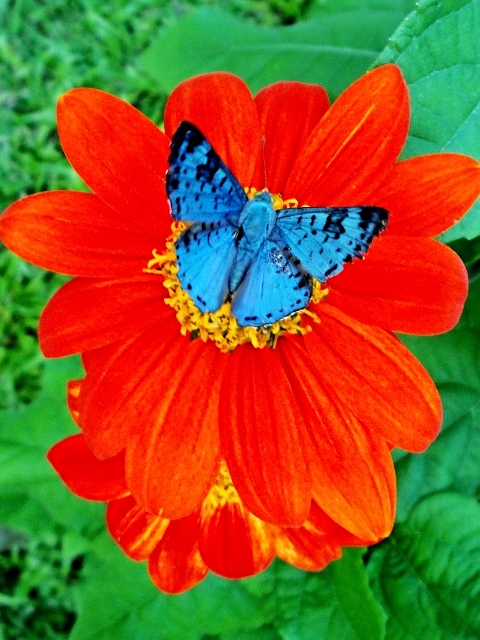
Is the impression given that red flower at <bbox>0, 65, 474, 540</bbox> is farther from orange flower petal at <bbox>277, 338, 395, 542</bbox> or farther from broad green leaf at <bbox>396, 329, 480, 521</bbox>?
broad green leaf at <bbox>396, 329, 480, 521</bbox>

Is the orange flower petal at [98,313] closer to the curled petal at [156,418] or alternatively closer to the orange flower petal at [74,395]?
the curled petal at [156,418]

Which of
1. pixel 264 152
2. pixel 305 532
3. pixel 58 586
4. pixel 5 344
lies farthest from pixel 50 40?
pixel 305 532

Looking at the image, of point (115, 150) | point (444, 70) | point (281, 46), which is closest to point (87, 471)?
point (115, 150)

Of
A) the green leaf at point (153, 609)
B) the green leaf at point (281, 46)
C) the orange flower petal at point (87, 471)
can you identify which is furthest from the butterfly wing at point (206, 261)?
the green leaf at point (281, 46)

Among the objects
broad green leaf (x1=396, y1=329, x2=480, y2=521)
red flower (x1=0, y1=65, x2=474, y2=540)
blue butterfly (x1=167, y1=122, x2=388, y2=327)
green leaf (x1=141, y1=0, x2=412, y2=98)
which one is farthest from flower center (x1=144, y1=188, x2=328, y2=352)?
green leaf (x1=141, y1=0, x2=412, y2=98)

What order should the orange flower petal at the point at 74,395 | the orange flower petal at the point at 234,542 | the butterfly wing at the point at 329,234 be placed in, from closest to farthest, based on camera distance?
the butterfly wing at the point at 329,234 < the orange flower petal at the point at 234,542 < the orange flower petal at the point at 74,395

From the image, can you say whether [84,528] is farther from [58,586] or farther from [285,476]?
[285,476]
